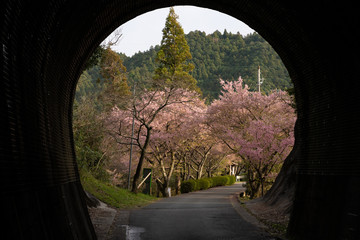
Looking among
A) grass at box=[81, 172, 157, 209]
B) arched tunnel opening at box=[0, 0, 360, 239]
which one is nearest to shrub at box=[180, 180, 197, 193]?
grass at box=[81, 172, 157, 209]

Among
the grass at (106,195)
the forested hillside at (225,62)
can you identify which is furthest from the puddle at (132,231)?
the forested hillside at (225,62)

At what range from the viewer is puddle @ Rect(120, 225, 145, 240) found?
912 centimetres

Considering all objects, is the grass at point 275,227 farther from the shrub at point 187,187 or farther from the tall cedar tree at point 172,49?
the tall cedar tree at point 172,49

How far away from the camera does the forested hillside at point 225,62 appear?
71.6 meters

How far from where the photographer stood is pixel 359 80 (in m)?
6.27

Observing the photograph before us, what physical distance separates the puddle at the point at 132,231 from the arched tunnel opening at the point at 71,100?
153cm

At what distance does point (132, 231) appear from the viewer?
10078 millimetres

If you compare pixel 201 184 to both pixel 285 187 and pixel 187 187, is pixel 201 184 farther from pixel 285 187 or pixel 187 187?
pixel 285 187

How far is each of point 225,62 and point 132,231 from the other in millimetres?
74031

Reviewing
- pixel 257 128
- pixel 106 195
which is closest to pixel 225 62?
pixel 257 128

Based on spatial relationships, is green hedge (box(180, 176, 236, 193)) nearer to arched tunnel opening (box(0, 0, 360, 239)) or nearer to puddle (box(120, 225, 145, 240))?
puddle (box(120, 225, 145, 240))

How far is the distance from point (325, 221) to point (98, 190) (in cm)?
1351

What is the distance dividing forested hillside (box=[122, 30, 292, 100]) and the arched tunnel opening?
57299mm

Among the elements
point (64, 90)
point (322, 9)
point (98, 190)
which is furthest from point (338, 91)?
A: point (98, 190)
